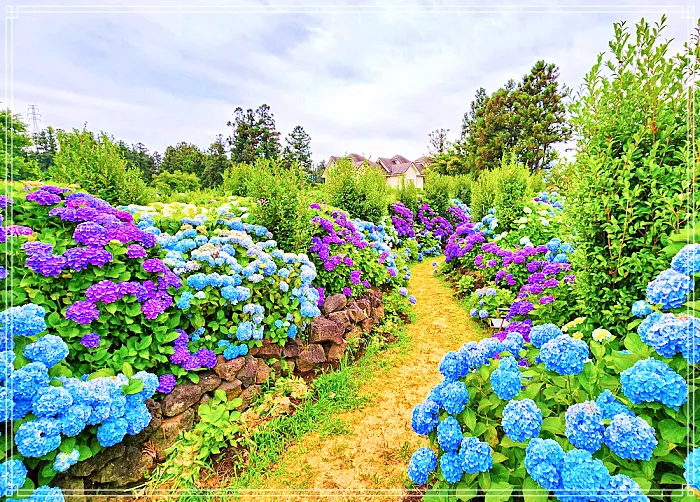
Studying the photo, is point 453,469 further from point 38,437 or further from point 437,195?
point 437,195

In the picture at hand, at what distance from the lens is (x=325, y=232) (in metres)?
4.22

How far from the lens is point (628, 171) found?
1876 millimetres

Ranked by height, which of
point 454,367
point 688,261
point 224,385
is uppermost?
point 688,261

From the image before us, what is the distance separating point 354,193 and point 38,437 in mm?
5932

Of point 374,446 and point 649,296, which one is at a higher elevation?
point 649,296

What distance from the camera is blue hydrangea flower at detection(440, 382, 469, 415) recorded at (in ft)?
4.75

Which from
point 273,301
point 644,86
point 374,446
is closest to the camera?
point 644,86

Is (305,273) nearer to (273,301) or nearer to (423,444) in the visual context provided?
(273,301)

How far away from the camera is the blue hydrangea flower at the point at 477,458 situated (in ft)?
4.30

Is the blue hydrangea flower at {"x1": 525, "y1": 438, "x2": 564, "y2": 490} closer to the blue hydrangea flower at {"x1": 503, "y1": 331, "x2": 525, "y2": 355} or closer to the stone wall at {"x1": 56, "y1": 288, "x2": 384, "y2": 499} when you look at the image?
the blue hydrangea flower at {"x1": 503, "y1": 331, "x2": 525, "y2": 355}

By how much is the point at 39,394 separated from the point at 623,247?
3.22 meters

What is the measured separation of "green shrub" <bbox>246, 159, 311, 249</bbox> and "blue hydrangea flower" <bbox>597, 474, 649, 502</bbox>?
2990mm

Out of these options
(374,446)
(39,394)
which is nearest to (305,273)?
(374,446)

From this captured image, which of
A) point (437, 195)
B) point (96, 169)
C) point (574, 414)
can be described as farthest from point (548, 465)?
point (437, 195)
